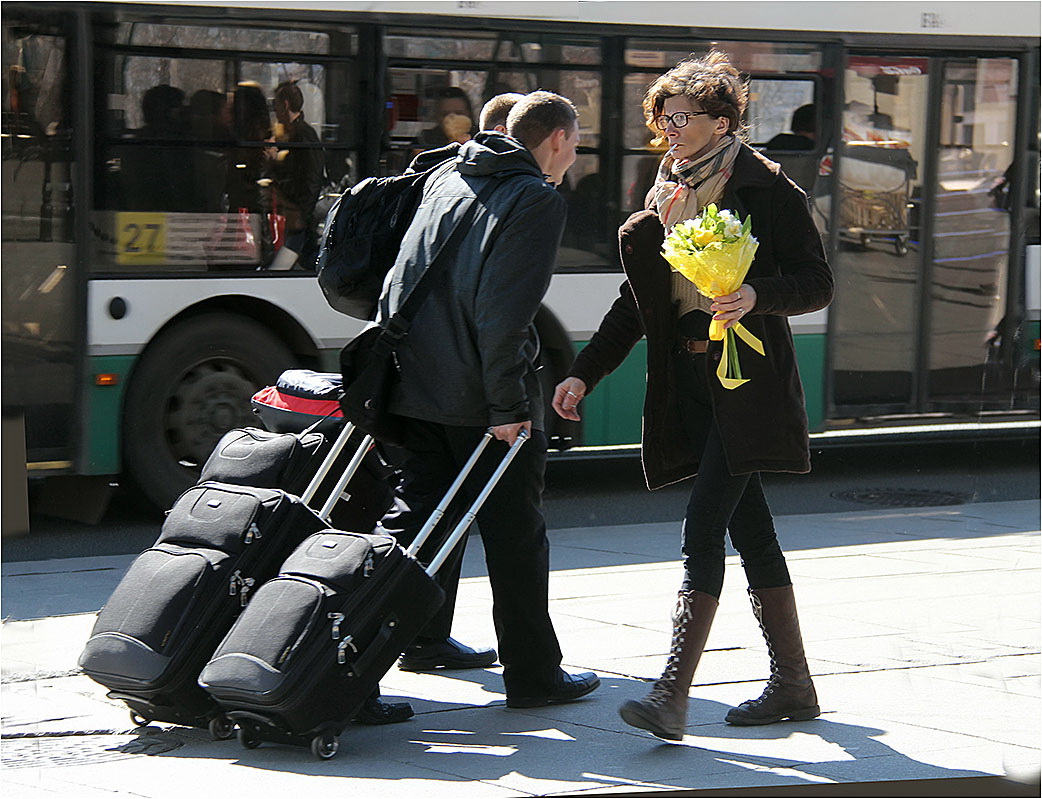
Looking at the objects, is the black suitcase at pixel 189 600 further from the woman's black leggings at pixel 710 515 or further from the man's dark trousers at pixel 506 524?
the woman's black leggings at pixel 710 515

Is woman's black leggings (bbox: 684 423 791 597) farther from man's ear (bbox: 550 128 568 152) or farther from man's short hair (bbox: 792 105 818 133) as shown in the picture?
man's short hair (bbox: 792 105 818 133)

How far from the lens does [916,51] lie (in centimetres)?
1035

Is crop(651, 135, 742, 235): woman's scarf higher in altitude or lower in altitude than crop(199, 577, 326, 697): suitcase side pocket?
higher

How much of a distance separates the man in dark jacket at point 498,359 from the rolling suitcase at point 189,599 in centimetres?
44

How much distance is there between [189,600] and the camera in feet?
15.2

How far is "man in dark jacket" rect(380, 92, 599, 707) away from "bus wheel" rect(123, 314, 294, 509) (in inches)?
139

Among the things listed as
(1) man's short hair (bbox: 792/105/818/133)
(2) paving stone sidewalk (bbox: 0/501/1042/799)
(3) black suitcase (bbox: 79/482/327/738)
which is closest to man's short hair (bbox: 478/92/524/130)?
(3) black suitcase (bbox: 79/482/327/738)

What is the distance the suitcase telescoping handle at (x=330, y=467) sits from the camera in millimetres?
5082

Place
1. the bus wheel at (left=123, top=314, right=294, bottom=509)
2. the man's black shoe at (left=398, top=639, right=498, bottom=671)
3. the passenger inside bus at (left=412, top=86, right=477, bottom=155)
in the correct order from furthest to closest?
the passenger inside bus at (left=412, top=86, right=477, bottom=155) → the bus wheel at (left=123, top=314, right=294, bottom=509) → the man's black shoe at (left=398, top=639, right=498, bottom=671)

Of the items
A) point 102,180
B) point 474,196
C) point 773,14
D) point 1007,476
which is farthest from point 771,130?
point 474,196

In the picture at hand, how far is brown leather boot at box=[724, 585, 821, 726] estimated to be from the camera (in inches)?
192

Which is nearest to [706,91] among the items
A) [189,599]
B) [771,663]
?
[771,663]

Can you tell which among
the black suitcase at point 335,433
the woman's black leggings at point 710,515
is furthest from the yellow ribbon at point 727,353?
the black suitcase at point 335,433

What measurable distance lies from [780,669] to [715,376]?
89 cm
